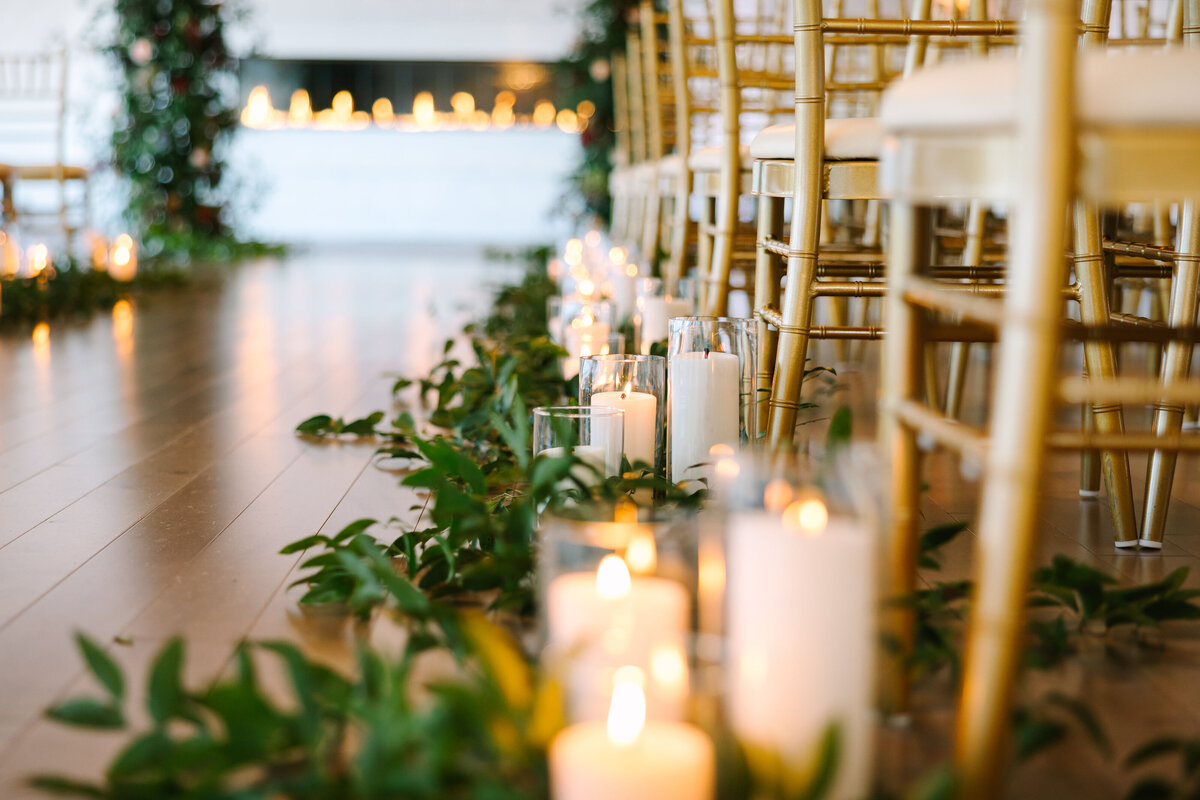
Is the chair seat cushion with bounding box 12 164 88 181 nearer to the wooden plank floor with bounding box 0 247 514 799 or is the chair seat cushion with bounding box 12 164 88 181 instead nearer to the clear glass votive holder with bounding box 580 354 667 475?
the wooden plank floor with bounding box 0 247 514 799

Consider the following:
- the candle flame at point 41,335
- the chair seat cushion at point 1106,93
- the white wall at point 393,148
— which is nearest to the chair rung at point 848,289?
the chair seat cushion at point 1106,93

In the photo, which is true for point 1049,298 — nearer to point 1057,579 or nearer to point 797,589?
point 797,589

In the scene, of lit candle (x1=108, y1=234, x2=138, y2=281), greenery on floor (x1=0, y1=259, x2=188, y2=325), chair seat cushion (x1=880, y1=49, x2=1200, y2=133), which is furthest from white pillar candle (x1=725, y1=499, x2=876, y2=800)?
lit candle (x1=108, y1=234, x2=138, y2=281)

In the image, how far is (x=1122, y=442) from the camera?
2.77 ft

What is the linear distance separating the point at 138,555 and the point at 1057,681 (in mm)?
1009

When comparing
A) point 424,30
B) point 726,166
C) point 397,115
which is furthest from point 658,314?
point 424,30

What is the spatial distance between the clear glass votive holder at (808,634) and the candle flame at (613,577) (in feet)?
0.26

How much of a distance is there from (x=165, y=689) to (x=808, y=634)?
1.45 ft

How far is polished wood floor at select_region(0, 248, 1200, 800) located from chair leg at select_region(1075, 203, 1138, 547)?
4cm

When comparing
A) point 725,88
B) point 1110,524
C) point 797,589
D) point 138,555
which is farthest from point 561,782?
point 725,88

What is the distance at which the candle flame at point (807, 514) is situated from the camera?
78 centimetres

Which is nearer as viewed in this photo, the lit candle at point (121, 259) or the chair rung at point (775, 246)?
the chair rung at point (775, 246)

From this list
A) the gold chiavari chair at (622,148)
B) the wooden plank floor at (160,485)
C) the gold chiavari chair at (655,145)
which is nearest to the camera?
the wooden plank floor at (160,485)

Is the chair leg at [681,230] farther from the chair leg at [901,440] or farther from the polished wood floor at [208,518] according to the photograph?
the chair leg at [901,440]
